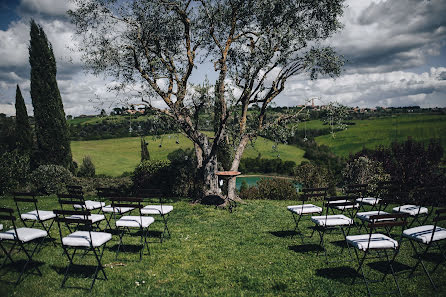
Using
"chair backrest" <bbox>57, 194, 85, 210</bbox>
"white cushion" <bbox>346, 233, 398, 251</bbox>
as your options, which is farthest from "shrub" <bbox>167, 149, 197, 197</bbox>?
"white cushion" <bbox>346, 233, 398, 251</bbox>

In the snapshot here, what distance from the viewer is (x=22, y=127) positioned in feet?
73.2

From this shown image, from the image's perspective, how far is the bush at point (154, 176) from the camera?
1490cm

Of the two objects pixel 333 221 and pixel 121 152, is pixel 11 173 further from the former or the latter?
pixel 121 152

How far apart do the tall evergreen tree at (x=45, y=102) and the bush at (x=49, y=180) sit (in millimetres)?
4112

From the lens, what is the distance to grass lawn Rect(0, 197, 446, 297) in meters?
4.48

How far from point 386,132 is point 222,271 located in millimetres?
49300

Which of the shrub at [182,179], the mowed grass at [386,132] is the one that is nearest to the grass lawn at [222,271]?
the shrub at [182,179]

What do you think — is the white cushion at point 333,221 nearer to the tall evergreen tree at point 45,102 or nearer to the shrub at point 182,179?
the shrub at point 182,179

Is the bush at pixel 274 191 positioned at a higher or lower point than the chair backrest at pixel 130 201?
lower

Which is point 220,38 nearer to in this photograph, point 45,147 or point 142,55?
point 142,55

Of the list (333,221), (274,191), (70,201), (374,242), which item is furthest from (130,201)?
(274,191)

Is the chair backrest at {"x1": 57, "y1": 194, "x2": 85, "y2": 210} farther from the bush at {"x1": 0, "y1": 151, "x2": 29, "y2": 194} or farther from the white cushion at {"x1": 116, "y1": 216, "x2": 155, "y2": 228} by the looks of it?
the bush at {"x1": 0, "y1": 151, "x2": 29, "y2": 194}

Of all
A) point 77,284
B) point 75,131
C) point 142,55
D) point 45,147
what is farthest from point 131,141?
point 77,284

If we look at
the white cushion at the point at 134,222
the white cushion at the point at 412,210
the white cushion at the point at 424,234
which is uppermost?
the white cushion at the point at 134,222
